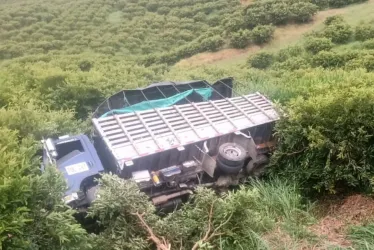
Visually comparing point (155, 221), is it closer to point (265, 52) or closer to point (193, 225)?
point (193, 225)

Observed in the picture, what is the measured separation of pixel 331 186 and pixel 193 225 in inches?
118

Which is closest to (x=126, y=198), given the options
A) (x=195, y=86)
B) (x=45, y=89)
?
(x=195, y=86)

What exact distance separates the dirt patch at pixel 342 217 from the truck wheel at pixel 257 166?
5.91ft

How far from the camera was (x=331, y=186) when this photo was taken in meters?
7.86

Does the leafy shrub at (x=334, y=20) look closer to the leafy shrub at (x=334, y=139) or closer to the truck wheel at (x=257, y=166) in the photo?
the truck wheel at (x=257, y=166)

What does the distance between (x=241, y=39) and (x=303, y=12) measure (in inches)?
222

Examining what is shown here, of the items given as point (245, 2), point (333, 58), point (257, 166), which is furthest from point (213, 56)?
point (257, 166)

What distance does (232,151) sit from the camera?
8.95m

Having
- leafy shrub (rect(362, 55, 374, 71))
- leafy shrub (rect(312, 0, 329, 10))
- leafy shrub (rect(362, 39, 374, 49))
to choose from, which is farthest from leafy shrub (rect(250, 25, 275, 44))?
leafy shrub (rect(362, 55, 374, 71))

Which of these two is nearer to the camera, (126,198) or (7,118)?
(126,198)

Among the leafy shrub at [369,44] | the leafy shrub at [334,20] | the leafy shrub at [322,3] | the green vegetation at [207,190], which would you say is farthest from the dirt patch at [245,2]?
Answer: the green vegetation at [207,190]

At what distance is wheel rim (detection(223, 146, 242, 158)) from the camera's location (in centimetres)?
886

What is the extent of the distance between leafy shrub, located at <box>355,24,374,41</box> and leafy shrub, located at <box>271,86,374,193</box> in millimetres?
20214

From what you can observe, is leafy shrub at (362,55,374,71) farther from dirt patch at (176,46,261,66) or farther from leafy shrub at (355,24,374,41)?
dirt patch at (176,46,261,66)
